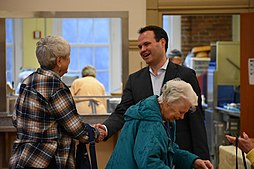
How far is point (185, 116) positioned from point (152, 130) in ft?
3.60

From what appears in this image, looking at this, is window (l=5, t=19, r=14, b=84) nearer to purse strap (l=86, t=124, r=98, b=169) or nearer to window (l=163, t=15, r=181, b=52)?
window (l=163, t=15, r=181, b=52)

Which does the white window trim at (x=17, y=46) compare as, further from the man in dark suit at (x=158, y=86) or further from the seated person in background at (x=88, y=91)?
the man in dark suit at (x=158, y=86)

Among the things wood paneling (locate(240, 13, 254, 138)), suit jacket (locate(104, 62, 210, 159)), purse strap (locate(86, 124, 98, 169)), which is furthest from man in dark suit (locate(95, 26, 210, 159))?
wood paneling (locate(240, 13, 254, 138))

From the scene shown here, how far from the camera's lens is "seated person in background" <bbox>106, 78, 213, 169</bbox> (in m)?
2.70

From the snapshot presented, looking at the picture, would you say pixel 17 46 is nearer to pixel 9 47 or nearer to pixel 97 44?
pixel 9 47

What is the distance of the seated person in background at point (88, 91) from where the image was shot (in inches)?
273

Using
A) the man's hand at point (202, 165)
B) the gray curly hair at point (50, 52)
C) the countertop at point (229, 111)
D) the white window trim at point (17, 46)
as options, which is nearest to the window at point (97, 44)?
the white window trim at point (17, 46)

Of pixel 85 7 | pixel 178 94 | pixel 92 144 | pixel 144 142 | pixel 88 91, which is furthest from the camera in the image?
pixel 88 91

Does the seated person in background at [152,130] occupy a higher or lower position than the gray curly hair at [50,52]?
lower

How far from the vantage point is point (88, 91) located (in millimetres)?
7570

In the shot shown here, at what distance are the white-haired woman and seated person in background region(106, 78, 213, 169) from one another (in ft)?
1.37

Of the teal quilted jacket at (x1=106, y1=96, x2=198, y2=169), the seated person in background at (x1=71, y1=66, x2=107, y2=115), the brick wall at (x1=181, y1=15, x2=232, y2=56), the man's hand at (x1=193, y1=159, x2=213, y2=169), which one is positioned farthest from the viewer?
the brick wall at (x1=181, y1=15, x2=232, y2=56)

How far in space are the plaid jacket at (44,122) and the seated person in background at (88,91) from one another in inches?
138

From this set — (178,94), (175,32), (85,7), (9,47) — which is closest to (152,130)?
(178,94)
